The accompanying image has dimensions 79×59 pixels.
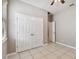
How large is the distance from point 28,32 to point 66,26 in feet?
9.17

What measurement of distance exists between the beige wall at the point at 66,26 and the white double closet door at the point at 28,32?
1.75 meters

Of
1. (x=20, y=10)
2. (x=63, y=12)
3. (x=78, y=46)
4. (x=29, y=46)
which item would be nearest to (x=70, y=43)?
(x=63, y=12)

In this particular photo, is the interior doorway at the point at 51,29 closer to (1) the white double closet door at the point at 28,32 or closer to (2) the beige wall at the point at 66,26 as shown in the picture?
(2) the beige wall at the point at 66,26

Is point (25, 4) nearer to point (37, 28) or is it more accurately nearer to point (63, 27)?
point (37, 28)

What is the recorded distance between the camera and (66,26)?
203 inches

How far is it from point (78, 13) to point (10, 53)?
3.59 meters

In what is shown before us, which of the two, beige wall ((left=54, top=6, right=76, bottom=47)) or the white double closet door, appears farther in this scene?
beige wall ((left=54, top=6, right=76, bottom=47))

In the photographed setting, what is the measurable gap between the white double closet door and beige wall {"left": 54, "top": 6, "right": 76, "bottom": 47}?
1751mm

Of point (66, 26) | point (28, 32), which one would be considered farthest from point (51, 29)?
point (28, 32)

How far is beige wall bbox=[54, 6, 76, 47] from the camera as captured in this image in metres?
4.61

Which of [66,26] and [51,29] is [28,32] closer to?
[66,26]

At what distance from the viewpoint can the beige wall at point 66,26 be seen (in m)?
4.61

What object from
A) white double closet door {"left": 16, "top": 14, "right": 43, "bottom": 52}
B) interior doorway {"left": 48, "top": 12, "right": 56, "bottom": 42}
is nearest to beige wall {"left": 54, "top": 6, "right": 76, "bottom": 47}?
interior doorway {"left": 48, "top": 12, "right": 56, "bottom": 42}

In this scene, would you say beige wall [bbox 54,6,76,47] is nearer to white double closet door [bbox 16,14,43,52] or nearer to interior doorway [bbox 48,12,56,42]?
interior doorway [bbox 48,12,56,42]
